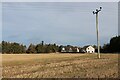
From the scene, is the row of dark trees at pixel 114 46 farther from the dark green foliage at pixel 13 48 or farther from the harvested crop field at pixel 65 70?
the harvested crop field at pixel 65 70

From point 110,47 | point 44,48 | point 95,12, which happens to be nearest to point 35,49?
point 44,48

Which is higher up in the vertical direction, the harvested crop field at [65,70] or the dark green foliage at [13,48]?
the dark green foliage at [13,48]

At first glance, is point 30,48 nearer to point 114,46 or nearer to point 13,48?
point 13,48

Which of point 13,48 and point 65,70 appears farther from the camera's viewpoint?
point 13,48

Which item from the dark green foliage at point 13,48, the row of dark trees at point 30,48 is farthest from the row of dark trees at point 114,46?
the dark green foliage at point 13,48

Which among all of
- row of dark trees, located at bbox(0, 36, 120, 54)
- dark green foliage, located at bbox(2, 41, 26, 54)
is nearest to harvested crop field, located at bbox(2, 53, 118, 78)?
row of dark trees, located at bbox(0, 36, 120, 54)

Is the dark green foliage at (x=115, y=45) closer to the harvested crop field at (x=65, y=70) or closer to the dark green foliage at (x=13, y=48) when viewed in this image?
the dark green foliage at (x=13, y=48)

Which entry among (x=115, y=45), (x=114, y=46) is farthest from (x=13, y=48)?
(x=115, y=45)

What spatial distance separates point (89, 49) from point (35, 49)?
4366 centimetres

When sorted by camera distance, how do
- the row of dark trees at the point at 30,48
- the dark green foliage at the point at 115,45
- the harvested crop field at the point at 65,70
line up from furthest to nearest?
the row of dark trees at the point at 30,48, the dark green foliage at the point at 115,45, the harvested crop field at the point at 65,70

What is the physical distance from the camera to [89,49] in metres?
196

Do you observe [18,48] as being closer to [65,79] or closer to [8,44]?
[8,44]

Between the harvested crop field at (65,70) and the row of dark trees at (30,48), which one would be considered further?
the row of dark trees at (30,48)

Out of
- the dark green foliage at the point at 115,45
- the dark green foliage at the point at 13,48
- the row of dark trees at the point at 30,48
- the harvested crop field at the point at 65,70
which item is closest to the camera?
the harvested crop field at the point at 65,70
